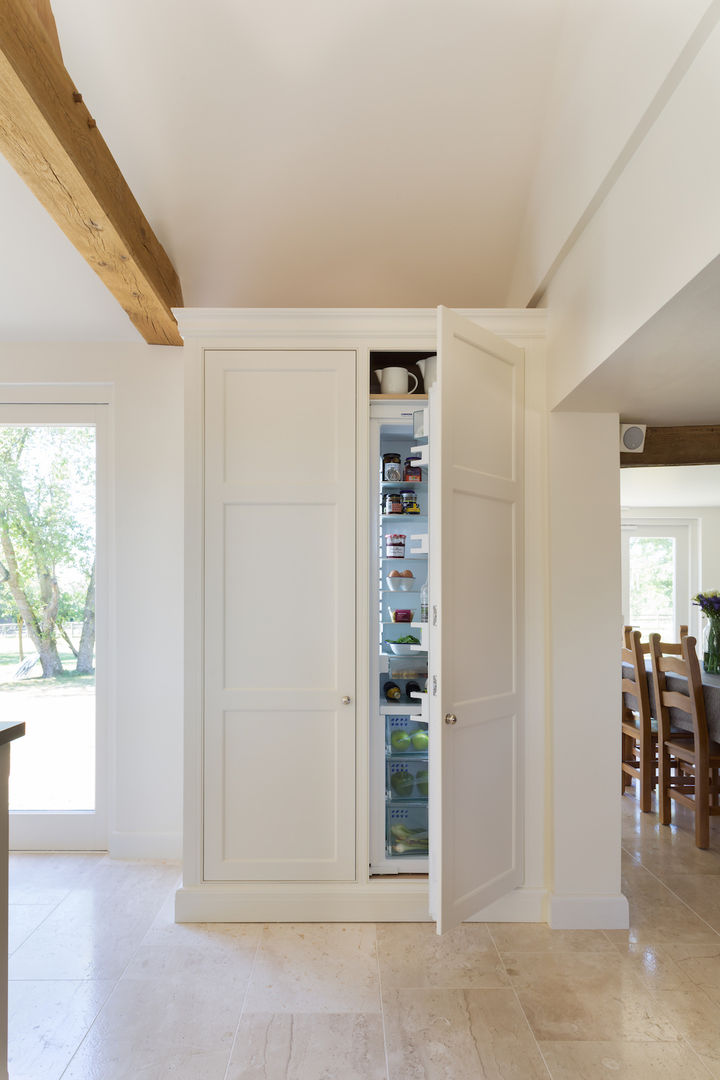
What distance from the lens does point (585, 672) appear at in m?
2.65

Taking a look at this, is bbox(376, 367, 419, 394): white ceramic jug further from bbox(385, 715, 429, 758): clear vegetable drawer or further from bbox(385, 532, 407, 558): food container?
bbox(385, 715, 429, 758): clear vegetable drawer

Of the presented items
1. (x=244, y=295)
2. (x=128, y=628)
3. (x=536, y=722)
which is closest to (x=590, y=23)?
(x=244, y=295)

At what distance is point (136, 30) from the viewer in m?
2.51

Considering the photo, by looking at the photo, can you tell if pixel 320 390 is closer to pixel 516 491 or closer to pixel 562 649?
pixel 516 491

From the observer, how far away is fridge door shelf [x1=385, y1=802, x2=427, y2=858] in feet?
9.14

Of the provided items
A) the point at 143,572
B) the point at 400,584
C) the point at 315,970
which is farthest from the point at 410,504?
the point at 315,970

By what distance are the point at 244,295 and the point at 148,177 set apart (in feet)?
2.01

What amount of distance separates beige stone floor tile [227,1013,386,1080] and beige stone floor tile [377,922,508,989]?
24 centimetres

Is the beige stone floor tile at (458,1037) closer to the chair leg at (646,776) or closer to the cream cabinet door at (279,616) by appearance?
the cream cabinet door at (279,616)

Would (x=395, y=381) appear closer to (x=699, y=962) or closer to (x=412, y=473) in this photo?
(x=412, y=473)

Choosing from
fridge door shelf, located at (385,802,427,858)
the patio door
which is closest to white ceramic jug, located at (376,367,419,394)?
the patio door

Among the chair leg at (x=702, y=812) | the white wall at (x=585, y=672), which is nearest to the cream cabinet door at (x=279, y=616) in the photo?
the white wall at (x=585, y=672)

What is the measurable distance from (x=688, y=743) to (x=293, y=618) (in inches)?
94.7

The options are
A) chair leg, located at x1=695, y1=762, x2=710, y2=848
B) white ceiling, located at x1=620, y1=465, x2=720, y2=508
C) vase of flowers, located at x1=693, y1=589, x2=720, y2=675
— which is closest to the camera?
chair leg, located at x1=695, y1=762, x2=710, y2=848
